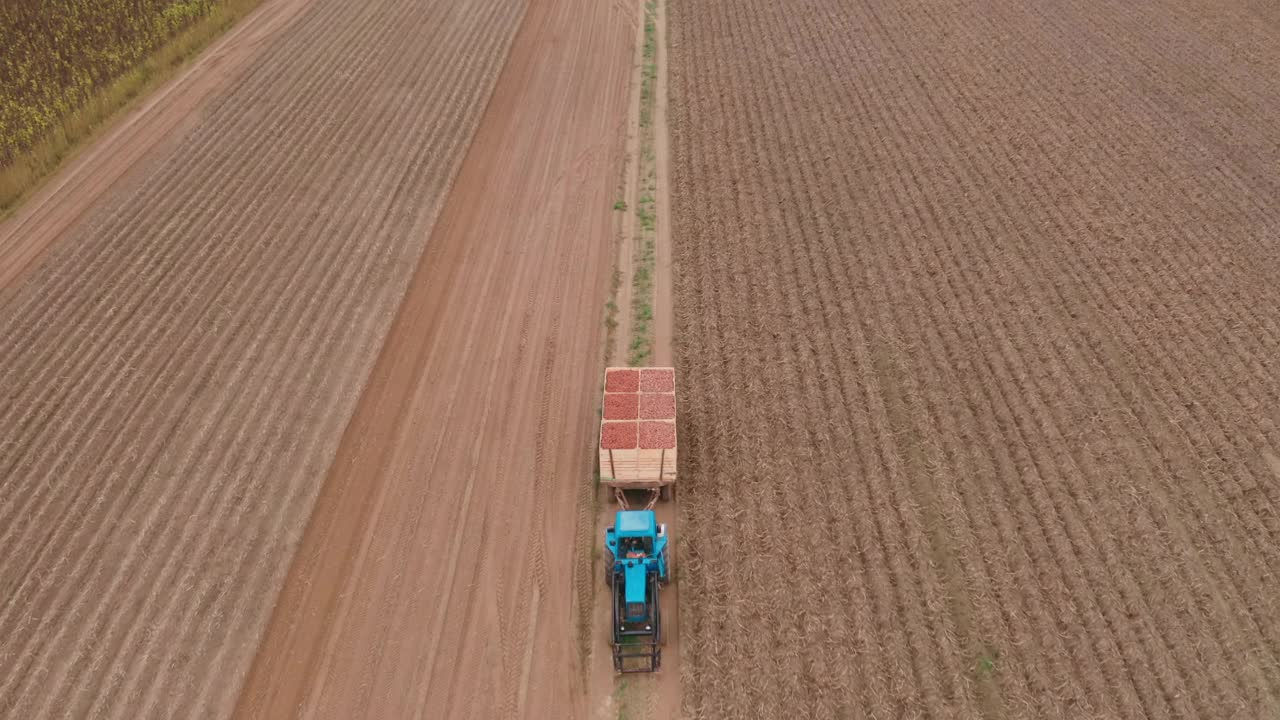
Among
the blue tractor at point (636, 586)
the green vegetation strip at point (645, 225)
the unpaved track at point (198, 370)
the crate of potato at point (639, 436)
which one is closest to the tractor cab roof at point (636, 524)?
the blue tractor at point (636, 586)

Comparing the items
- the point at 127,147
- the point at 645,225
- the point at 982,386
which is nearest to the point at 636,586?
the point at 982,386

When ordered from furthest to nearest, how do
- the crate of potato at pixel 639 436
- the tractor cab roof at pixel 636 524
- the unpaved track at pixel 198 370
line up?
the crate of potato at pixel 639 436
the unpaved track at pixel 198 370
the tractor cab roof at pixel 636 524

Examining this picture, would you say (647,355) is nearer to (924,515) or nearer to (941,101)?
(924,515)

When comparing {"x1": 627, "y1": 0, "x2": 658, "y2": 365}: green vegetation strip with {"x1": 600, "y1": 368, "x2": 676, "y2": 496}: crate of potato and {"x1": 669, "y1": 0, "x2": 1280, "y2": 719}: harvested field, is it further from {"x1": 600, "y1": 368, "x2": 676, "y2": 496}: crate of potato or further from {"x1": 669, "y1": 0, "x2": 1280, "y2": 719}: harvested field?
{"x1": 600, "y1": 368, "x2": 676, "y2": 496}: crate of potato

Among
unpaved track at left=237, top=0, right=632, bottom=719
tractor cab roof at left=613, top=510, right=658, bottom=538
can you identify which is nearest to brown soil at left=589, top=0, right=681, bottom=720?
unpaved track at left=237, top=0, right=632, bottom=719

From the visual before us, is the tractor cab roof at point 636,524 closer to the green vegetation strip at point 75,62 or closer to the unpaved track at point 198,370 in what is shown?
the unpaved track at point 198,370

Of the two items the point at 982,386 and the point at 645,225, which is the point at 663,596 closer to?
the point at 982,386
